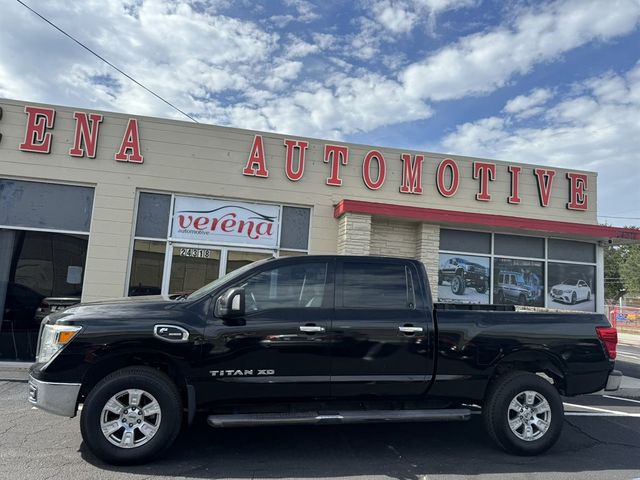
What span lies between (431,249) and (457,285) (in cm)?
112

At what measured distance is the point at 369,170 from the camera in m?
10.7

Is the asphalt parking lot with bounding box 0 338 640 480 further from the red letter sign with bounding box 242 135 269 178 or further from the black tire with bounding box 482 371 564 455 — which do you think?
the red letter sign with bounding box 242 135 269 178

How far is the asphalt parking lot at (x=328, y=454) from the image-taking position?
167 inches

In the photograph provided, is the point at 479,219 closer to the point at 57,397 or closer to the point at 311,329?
the point at 311,329

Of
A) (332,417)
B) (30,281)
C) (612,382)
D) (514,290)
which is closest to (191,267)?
(30,281)

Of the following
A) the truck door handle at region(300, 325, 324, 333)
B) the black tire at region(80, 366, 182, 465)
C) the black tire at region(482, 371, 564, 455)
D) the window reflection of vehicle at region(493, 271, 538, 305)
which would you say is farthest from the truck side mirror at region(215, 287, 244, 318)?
the window reflection of vehicle at region(493, 271, 538, 305)

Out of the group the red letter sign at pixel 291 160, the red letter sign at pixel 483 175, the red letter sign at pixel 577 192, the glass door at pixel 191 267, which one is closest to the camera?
the glass door at pixel 191 267

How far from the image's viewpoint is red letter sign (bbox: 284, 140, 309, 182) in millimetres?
10352

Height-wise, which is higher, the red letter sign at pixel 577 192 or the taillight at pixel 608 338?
the red letter sign at pixel 577 192

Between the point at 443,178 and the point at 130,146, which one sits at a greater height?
the point at 443,178

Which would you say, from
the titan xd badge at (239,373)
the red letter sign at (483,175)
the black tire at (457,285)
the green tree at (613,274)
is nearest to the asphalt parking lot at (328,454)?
the titan xd badge at (239,373)

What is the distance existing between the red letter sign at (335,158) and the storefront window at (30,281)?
565cm

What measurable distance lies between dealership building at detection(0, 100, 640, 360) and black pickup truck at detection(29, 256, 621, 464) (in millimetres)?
4849

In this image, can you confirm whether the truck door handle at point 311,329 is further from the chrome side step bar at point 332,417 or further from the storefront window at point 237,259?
the storefront window at point 237,259
